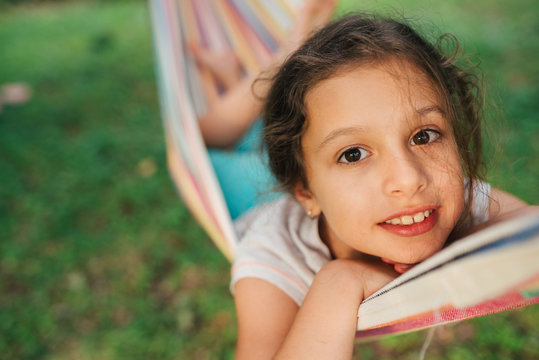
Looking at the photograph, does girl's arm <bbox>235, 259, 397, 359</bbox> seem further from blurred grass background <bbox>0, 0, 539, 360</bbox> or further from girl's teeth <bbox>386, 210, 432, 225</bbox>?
blurred grass background <bbox>0, 0, 539, 360</bbox>

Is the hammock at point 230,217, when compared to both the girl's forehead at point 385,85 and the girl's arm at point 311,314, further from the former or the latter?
the girl's forehead at point 385,85

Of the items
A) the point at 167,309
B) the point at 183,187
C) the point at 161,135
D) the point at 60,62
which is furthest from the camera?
the point at 60,62

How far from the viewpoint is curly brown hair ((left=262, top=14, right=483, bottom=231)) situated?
96cm

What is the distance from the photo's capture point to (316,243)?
1.16 metres

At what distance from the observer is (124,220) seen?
87.4 inches

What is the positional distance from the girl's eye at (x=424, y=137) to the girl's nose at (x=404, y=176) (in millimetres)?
50

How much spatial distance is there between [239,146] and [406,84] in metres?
1.05

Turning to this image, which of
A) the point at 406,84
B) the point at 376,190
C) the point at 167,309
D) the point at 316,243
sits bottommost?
the point at 167,309

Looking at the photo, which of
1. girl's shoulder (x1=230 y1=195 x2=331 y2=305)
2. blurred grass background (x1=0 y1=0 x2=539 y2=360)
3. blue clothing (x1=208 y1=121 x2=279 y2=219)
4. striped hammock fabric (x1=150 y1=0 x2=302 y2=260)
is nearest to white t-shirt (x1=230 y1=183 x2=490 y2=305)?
girl's shoulder (x1=230 y1=195 x2=331 y2=305)

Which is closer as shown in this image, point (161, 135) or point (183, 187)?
point (183, 187)

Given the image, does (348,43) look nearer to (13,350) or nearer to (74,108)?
(13,350)

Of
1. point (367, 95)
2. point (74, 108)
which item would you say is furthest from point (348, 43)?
point (74, 108)

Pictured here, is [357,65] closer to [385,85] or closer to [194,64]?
[385,85]

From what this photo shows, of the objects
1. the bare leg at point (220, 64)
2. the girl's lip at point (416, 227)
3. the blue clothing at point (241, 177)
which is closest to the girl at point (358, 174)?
the girl's lip at point (416, 227)
